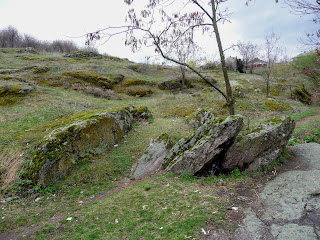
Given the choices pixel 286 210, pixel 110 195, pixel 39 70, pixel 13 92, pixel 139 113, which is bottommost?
pixel 110 195

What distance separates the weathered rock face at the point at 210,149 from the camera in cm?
633

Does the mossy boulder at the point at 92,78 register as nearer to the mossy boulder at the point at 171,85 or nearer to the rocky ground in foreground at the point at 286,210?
the mossy boulder at the point at 171,85

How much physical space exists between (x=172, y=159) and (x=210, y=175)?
1569 millimetres

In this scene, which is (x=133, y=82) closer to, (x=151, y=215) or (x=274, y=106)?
(x=274, y=106)

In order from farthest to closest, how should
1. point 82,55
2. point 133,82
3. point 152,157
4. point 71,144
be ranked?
point 82,55 → point 133,82 → point 152,157 → point 71,144

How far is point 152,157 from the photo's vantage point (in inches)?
318

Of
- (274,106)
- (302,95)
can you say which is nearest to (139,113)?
(274,106)

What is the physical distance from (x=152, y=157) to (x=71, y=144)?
346cm

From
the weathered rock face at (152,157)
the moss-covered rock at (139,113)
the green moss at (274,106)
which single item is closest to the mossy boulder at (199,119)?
the moss-covered rock at (139,113)

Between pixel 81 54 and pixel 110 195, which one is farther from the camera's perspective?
pixel 81 54

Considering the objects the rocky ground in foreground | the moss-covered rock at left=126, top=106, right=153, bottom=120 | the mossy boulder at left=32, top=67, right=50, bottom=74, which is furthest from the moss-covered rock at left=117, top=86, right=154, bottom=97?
the rocky ground in foreground

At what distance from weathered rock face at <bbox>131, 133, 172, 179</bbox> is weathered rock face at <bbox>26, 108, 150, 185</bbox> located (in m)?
2.13

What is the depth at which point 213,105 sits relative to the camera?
18.1 metres

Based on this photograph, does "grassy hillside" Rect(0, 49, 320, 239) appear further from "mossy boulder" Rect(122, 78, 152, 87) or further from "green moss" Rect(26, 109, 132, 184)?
"mossy boulder" Rect(122, 78, 152, 87)
